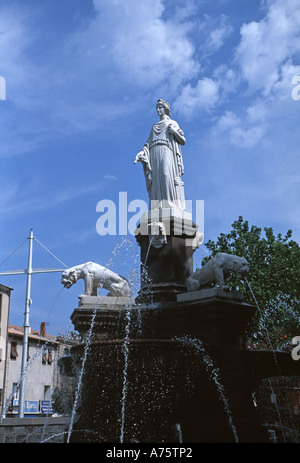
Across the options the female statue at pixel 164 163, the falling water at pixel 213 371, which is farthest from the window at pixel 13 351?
the falling water at pixel 213 371

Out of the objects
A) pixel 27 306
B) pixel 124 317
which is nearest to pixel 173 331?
pixel 124 317

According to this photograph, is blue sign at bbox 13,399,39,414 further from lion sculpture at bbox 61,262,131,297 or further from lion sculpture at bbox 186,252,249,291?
lion sculpture at bbox 186,252,249,291

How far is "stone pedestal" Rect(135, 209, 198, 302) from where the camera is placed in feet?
33.8

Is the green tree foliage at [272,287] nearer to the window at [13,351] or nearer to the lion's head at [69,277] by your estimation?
the lion's head at [69,277]

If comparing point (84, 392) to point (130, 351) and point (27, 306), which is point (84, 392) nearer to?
point (130, 351)

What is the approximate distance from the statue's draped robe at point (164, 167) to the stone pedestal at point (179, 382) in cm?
283

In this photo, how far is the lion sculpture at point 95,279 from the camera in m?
10.7

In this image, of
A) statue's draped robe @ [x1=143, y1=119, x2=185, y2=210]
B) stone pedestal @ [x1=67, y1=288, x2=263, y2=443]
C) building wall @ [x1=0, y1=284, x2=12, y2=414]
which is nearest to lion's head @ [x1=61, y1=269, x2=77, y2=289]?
stone pedestal @ [x1=67, y1=288, x2=263, y2=443]

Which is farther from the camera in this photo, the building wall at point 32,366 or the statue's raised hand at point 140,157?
the building wall at point 32,366

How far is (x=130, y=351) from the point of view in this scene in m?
7.74

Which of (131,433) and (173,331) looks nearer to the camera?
(131,433)

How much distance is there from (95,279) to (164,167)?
299 centimetres

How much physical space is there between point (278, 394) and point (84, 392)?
43.2 feet
